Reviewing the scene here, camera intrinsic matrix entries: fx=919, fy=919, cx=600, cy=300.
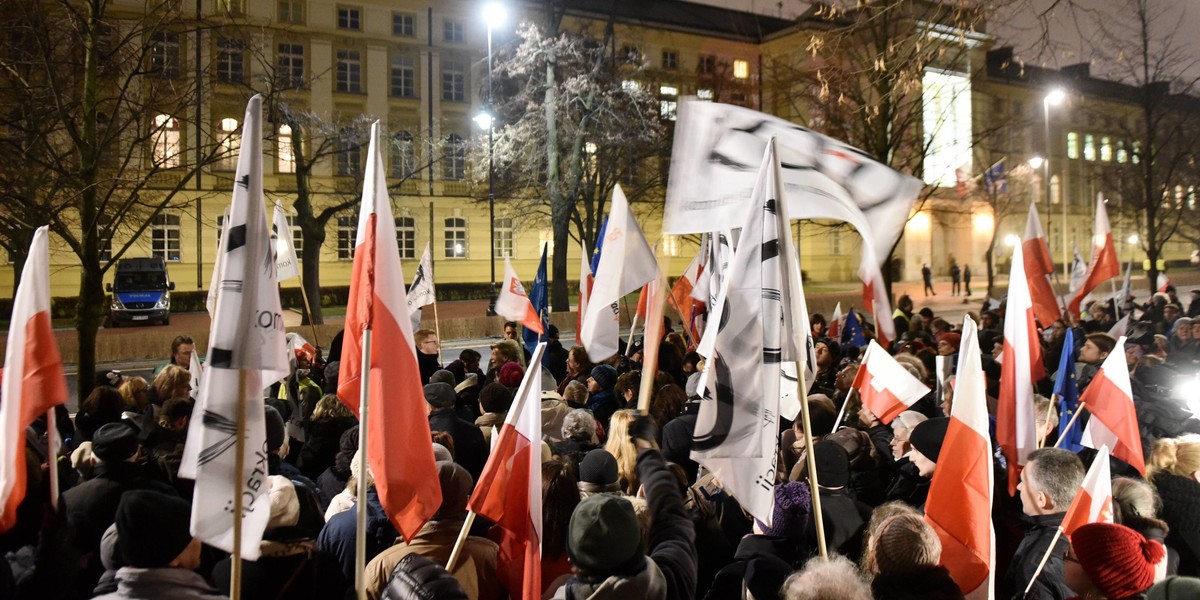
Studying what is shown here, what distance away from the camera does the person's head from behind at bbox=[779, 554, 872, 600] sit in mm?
2781

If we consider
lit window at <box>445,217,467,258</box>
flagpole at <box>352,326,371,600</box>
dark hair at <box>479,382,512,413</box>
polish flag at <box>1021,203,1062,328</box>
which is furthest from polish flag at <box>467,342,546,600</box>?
lit window at <box>445,217,467,258</box>

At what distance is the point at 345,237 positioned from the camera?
43844 millimetres

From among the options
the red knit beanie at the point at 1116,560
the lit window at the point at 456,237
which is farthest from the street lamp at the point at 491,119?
the red knit beanie at the point at 1116,560

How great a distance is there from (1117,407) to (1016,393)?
0.91 m

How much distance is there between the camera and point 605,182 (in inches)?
1278

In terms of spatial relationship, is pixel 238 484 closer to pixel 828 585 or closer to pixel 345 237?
pixel 828 585

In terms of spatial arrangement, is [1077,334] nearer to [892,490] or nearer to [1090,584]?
[892,490]

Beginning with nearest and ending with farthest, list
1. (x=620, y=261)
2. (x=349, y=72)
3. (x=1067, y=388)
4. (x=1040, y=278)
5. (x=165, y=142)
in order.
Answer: (x=620, y=261) < (x=1067, y=388) < (x=1040, y=278) < (x=165, y=142) < (x=349, y=72)

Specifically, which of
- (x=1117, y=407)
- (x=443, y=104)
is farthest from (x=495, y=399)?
(x=443, y=104)

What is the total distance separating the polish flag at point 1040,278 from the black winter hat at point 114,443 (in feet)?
30.8

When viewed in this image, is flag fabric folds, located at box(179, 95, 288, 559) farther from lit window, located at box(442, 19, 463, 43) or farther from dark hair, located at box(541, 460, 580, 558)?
lit window, located at box(442, 19, 463, 43)

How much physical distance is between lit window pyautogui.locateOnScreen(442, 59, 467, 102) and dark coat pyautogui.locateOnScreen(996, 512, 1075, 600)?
47.0 m

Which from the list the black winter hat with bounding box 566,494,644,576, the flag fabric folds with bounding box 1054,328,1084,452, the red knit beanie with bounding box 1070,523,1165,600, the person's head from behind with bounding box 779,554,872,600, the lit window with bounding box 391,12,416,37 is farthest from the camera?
the lit window with bounding box 391,12,416,37

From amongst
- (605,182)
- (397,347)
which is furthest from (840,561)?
(605,182)
